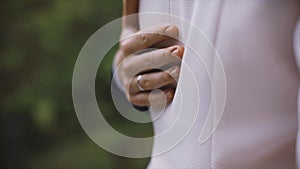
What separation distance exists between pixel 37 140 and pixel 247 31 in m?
1.22

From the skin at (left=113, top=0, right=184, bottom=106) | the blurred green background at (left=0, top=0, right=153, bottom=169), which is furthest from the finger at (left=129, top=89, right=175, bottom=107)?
the blurred green background at (left=0, top=0, right=153, bottom=169)

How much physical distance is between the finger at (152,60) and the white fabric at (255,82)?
0.16 feet

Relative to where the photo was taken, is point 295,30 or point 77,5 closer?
point 295,30

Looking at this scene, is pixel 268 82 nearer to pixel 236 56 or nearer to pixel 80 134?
pixel 236 56

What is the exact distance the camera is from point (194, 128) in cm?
40

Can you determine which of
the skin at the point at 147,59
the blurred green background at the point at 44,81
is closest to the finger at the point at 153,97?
the skin at the point at 147,59

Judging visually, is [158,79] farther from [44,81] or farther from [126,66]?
[44,81]

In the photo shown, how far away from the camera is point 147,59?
0.47 m

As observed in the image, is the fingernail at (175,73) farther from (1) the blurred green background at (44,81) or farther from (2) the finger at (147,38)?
(1) the blurred green background at (44,81)

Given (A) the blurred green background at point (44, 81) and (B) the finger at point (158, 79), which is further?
(A) the blurred green background at point (44, 81)

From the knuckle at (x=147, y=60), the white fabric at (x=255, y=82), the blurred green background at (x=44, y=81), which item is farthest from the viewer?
the blurred green background at (x=44, y=81)

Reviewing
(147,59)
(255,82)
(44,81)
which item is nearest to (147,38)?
(147,59)

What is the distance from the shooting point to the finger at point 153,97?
45cm

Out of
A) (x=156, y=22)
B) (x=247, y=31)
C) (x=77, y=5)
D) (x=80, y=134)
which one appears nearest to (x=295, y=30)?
(x=247, y=31)
